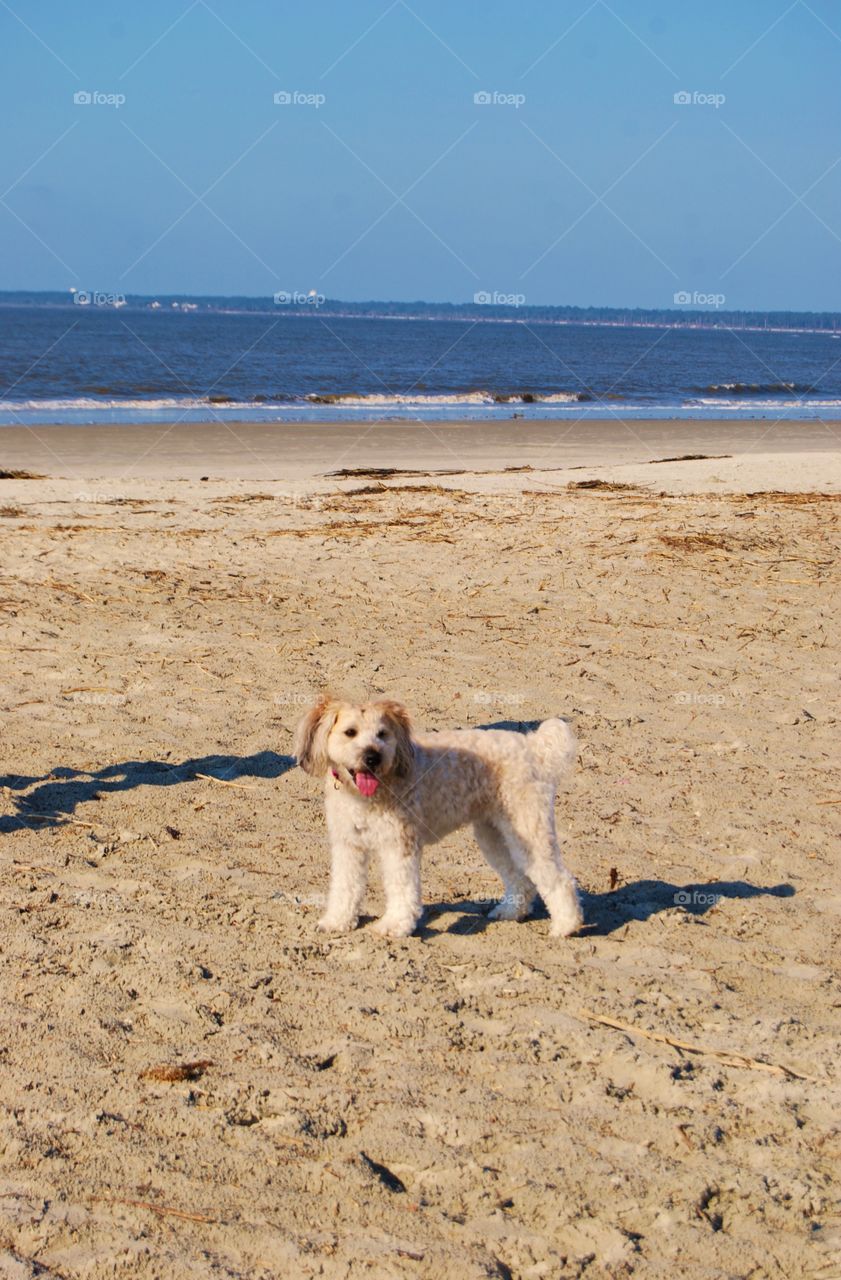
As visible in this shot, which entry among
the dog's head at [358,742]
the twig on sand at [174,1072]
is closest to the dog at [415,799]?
the dog's head at [358,742]

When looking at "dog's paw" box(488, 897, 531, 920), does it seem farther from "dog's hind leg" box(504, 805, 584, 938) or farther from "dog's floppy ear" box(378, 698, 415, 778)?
"dog's floppy ear" box(378, 698, 415, 778)

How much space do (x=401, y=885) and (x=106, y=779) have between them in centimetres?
225

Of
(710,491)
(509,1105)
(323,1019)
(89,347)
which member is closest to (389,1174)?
(509,1105)

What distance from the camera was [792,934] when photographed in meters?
5.18

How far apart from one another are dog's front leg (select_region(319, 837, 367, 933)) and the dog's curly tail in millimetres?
806

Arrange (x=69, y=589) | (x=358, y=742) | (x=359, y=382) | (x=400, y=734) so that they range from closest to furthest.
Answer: (x=358, y=742) < (x=400, y=734) < (x=69, y=589) < (x=359, y=382)

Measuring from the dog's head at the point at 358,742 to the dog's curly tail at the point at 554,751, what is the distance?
60 cm

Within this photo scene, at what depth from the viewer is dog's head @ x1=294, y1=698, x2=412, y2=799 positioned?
15.8ft

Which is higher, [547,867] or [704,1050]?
[547,867]

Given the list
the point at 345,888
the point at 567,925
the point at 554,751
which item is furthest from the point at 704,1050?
the point at 345,888

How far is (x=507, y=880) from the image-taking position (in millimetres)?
5387

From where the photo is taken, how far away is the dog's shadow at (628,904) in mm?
5250

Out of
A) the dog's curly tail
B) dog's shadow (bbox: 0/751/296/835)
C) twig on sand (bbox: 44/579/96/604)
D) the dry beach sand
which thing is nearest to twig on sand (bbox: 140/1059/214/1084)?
the dry beach sand

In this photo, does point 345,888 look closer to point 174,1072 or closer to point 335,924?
point 335,924
